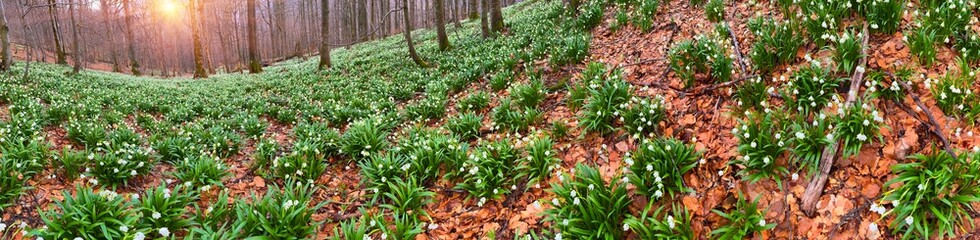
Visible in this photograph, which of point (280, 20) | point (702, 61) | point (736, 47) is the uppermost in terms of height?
point (280, 20)

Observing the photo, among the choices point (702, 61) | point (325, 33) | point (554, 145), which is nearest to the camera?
point (554, 145)

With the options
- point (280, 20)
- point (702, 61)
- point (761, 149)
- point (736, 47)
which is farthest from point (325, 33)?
point (761, 149)

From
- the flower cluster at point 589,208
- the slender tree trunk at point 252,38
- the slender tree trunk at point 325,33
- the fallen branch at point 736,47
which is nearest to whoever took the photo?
the flower cluster at point 589,208

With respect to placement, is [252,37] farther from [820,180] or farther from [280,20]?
[820,180]

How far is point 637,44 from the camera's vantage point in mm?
7484

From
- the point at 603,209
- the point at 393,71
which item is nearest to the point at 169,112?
the point at 393,71

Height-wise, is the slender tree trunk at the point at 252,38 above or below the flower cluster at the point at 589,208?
above

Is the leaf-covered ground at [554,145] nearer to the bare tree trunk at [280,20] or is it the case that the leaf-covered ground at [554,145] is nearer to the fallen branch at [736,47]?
the fallen branch at [736,47]

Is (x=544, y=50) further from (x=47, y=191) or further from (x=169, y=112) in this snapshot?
(x=169, y=112)

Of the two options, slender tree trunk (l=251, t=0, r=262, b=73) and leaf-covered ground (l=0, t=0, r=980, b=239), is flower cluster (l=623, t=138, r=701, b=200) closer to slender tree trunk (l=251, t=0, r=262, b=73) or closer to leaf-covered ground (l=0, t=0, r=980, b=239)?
leaf-covered ground (l=0, t=0, r=980, b=239)

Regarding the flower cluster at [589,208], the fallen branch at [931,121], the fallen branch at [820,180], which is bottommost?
the flower cluster at [589,208]

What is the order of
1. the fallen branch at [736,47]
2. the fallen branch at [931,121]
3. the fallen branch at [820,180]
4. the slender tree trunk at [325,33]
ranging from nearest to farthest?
the fallen branch at [931,121] < the fallen branch at [820,180] < the fallen branch at [736,47] < the slender tree trunk at [325,33]

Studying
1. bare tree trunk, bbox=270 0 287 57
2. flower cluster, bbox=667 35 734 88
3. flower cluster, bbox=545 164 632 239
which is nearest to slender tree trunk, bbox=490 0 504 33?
flower cluster, bbox=667 35 734 88

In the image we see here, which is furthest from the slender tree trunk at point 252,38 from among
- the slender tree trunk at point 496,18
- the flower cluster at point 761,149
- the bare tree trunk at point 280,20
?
the flower cluster at point 761,149
